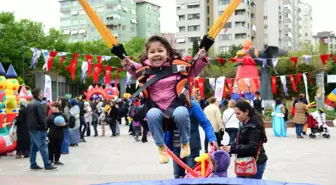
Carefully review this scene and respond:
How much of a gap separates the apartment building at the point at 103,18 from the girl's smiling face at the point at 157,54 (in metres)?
83.8

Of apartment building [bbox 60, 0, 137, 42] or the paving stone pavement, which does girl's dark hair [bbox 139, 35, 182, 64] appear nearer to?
the paving stone pavement

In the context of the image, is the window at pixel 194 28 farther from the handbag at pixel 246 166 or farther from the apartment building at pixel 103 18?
the handbag at pixel 246 166

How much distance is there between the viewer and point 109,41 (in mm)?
4457

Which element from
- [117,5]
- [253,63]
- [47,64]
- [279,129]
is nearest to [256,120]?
[279,129]

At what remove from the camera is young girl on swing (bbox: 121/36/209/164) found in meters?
4.30

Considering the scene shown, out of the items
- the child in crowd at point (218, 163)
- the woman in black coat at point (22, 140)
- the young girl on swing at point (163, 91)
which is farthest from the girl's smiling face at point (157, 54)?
the woman in black coat at point (22, 140)

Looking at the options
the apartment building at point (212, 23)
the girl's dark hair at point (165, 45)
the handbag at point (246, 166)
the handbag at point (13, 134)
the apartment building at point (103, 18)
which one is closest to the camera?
the girl's dark hair at point (165, 45)

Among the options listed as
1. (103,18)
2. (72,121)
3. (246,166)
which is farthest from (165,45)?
(103,18)

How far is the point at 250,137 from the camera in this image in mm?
5508

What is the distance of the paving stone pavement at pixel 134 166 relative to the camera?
9469 mm

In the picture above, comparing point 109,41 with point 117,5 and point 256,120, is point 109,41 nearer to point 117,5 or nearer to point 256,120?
point 256,120

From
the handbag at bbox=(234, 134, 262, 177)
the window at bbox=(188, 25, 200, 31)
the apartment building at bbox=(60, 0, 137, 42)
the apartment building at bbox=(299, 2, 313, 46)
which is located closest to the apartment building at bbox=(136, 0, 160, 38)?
the apartment building at bbox=(60, 0, 137, 42)

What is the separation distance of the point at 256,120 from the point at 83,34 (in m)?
88.0

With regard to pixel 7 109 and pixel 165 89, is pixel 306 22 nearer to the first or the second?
pixel 7 109
